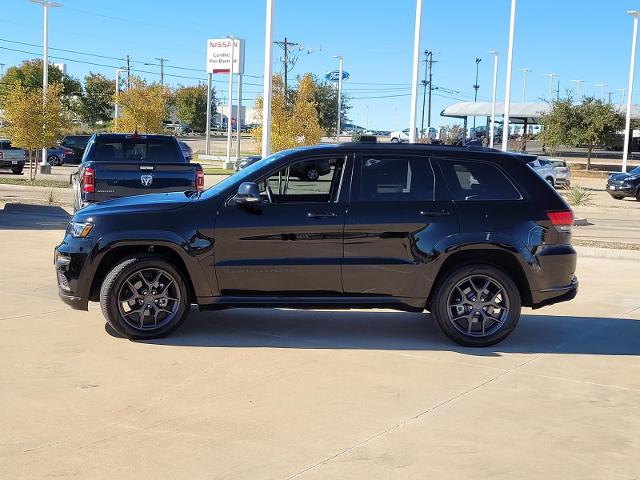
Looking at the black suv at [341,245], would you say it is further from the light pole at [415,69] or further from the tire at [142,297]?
the light pole at [415,69]

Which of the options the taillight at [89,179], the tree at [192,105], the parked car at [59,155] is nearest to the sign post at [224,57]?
the parked car at [59,155]

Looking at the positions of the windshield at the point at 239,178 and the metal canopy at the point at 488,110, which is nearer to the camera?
the windshield at the point at 239,178

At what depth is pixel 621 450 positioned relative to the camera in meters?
4.74

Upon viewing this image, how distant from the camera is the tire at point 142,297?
22.3 ft

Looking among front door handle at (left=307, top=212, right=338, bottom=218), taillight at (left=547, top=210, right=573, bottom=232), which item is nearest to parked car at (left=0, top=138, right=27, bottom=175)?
front door handle at (left=307, top=212, right=338, bottom=218)

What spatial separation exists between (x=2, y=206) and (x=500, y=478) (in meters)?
17.7

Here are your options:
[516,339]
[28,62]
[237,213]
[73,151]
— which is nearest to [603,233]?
[516,339]

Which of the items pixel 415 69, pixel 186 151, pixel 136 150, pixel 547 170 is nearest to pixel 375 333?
pixel 136 150

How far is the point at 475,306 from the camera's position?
23.1 feet

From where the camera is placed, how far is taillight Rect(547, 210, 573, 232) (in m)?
7.05

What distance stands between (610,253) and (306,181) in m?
7.89

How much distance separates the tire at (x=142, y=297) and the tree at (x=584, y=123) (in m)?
48.4

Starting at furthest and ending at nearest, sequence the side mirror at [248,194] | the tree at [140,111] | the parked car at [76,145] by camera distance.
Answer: the parked car at [76,145] → the tree at [140,111] → the side mirror at [248,194]

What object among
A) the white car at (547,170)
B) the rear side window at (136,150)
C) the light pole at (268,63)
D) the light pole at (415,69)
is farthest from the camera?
the white car at (547,170)
